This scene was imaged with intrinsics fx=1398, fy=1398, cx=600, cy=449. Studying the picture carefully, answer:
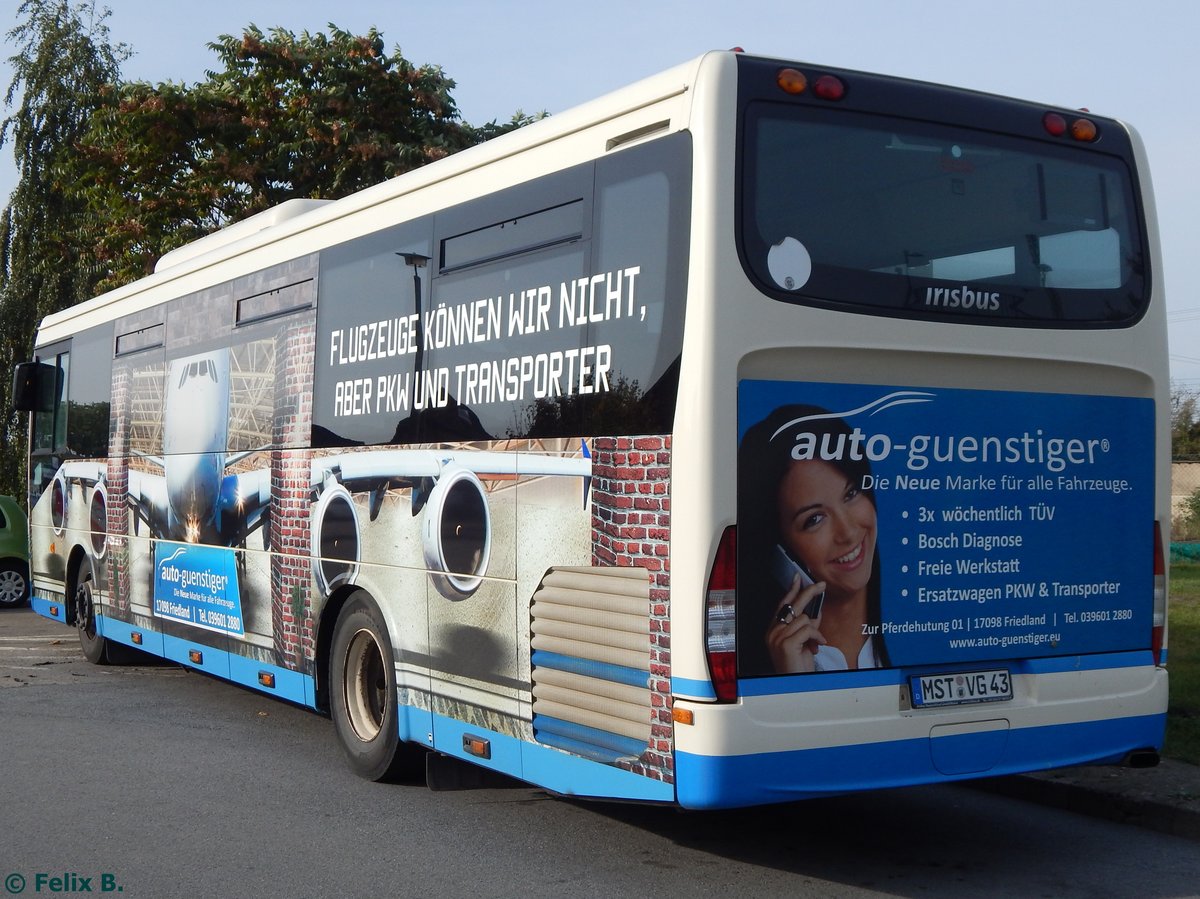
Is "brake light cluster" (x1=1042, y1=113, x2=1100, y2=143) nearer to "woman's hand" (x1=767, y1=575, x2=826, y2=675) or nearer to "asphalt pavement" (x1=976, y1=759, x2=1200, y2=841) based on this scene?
"woman's hand" (x1=767, y1=575, x2=826, y2=675)

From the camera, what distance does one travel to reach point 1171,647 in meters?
12.0

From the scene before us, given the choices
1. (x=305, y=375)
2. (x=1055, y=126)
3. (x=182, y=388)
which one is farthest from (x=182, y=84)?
(x=1055, y=126)

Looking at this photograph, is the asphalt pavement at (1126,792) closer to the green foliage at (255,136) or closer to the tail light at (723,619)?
the tail light at (723,619)

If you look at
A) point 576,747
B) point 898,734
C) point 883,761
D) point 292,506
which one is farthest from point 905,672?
A: point 292,506

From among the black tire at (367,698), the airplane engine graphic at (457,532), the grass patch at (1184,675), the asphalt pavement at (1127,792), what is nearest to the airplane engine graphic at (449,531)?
the airplane engine graphic at (457,532)

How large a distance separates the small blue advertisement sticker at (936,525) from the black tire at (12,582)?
54.2 ft

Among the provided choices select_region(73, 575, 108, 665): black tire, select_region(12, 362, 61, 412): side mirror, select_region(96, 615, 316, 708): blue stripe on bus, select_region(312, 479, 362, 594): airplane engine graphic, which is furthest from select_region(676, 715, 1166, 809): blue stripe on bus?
select_region(12, 362, 61, 412): side mirror

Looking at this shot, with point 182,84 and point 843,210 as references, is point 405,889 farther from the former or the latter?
point 182,84

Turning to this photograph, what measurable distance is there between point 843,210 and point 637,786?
2468mm

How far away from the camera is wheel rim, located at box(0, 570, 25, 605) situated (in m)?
Answer: 19.4

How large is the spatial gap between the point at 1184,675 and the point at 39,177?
27313 mm

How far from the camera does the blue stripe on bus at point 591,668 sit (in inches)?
218

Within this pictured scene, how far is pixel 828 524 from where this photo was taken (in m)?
5.60

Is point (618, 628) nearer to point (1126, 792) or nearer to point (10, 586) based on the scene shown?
point (1126, 792)
